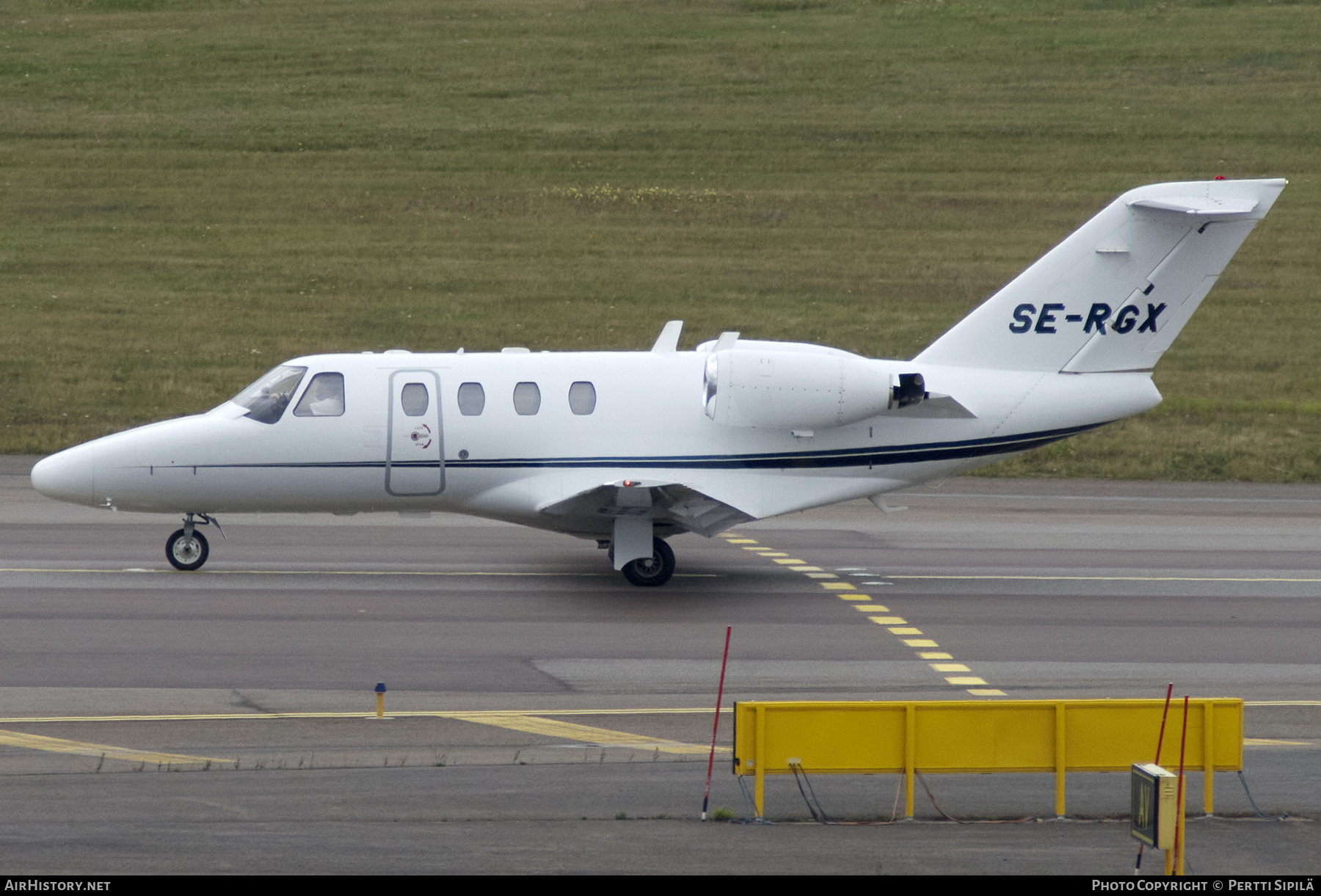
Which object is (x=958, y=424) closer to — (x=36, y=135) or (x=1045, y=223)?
(x=1045, y=223)

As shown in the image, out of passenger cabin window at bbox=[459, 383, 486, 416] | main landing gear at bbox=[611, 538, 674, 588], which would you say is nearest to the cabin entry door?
passenger cabin window at bbox=[459, 383, 486, 416]

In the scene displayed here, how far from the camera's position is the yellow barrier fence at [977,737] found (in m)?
10.8

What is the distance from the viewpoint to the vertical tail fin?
1962 centimetres

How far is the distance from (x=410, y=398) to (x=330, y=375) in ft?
3.66

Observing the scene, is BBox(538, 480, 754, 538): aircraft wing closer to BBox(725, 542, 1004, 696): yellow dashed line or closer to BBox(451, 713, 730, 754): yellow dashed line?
BBox(725, 542, 1004, 696): yellow dashed line

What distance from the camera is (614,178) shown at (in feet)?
205

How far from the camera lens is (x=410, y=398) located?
19.4 meters

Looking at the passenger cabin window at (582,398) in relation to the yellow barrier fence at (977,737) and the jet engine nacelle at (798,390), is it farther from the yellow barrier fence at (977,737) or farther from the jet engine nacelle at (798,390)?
the yellow barrier fence at (977,737)

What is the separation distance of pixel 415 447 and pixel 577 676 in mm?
5231

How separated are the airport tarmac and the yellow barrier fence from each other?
0.40 meters

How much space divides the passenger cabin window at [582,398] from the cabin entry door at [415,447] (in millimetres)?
1725

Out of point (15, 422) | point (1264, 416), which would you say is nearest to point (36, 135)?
point (15, 422)

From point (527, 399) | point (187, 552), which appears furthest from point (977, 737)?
point (187, 552)

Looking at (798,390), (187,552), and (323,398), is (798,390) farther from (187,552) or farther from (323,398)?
(187,552)
